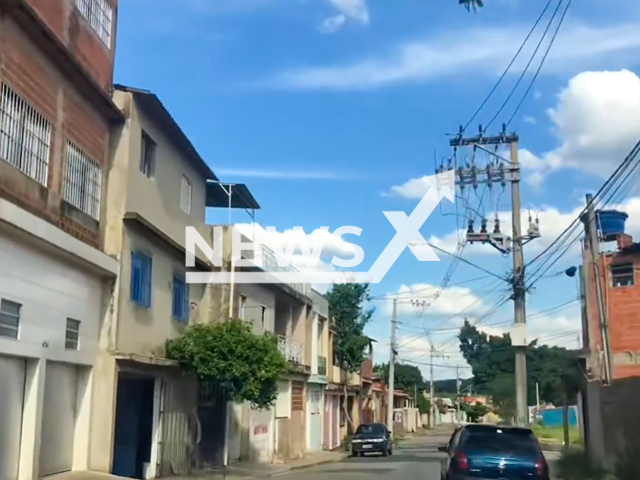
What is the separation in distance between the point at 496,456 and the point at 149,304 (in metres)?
8.94

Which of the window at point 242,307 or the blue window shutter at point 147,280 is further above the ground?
the window at point 242,307

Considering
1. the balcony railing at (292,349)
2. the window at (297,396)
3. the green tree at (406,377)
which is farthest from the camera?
the green tree at (406,377)

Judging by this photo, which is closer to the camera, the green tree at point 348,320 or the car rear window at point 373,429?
the car rear window at point 373,429

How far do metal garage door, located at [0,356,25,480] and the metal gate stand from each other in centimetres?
705

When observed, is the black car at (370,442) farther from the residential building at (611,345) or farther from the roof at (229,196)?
the roof at (229,196)

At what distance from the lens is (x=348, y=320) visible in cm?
5059

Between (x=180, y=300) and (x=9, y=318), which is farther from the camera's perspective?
(x=180, y=300)

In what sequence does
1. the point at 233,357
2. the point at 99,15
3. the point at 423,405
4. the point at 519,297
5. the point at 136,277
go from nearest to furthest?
the point at 99,15, the point at 136,277, the point at 233,357, the point at 519,297, the point at 423,405

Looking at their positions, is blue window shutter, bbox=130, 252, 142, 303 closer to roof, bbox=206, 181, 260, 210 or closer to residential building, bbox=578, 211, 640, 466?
roof, bbox=206, 181, 260, 210

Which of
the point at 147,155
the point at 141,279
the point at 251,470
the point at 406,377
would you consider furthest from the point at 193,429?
the point at 406,377

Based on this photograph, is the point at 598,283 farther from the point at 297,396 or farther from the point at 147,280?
the point at 297,396

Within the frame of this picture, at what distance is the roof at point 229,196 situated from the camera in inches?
1069

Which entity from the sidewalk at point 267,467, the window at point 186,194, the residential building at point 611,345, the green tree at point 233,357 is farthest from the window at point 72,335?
the residential building at point 611,345

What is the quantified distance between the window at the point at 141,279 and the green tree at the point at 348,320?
30.7 metres
